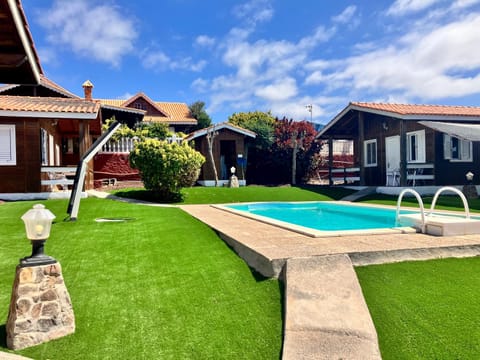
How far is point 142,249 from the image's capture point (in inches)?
257

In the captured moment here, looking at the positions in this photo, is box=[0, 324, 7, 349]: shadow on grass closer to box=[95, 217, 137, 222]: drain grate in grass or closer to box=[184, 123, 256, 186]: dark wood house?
box=[95, 217, 137, 222]: drain grate in grass

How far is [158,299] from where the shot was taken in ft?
15.0

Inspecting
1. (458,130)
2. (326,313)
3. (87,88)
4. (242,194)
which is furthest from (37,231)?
(87,88)

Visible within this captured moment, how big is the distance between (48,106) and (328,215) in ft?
39.5

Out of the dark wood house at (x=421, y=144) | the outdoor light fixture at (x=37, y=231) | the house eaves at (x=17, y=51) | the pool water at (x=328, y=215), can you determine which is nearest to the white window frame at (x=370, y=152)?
the dark wood house at (x=421, y=144)

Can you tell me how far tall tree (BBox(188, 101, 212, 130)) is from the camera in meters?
35.8

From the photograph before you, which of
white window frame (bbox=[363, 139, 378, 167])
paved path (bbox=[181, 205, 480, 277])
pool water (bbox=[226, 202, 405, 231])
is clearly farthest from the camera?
white window frame (bbox=[363, 139, 378, 167])

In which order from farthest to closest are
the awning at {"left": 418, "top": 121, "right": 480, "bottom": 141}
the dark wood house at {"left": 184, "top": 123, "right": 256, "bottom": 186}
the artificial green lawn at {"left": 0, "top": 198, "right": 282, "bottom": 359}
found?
the dark wood house at {"left": 184, "top": 123, "right": 256, "bottom": 186} → the awning at {"left": 418, "top": 121, "right": 480, "bottom": 141} → the artificial green lawn at {"left": 0, "top": 198, "right": 282, "bottom": 359}

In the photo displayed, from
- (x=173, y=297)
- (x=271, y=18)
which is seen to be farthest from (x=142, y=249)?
(x=271, y=18)

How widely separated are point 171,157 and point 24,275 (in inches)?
452

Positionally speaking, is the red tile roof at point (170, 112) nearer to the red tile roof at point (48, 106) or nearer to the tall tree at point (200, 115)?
the tall tree at point (200, 115)

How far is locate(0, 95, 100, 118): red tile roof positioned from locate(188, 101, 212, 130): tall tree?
19236 millimetres

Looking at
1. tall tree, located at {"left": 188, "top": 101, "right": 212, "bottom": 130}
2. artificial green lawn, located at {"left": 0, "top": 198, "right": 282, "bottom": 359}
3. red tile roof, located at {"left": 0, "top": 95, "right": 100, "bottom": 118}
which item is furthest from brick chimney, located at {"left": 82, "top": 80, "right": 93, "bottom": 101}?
tall tree, located at {"left": 188, "top": 101, "right": 212, "bottom": 130}

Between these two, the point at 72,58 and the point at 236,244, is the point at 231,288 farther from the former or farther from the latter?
the point at 72,58
